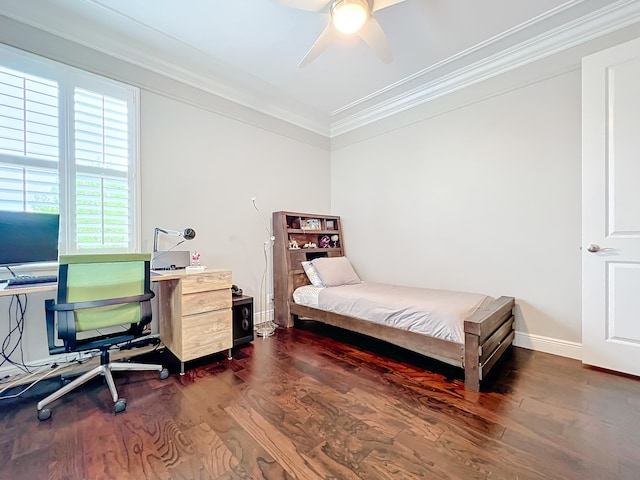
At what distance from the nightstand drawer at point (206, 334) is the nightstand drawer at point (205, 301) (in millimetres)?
44

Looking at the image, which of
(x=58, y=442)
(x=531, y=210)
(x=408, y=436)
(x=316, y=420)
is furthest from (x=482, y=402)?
(x=58, y=442)

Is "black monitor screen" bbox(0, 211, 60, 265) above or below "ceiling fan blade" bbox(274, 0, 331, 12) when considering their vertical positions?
below

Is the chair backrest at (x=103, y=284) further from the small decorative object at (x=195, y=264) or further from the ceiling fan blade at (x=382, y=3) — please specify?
the ceiling fan blade at (x=382, y=3)

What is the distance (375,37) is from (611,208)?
2.21 meters

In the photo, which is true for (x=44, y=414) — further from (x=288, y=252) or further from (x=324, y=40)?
(x=324, y=40)

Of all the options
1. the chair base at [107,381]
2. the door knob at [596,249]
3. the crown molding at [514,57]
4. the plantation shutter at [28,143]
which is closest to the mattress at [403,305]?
the door knob at [596,249]

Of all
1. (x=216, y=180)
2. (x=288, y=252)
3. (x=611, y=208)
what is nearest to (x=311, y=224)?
(x=288, y=252)

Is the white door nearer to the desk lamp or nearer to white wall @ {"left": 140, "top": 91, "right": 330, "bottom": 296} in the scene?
white wall @ {"left": 140, "top": 91, "right": 330, "bottom": 296}

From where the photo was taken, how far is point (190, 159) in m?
3.01

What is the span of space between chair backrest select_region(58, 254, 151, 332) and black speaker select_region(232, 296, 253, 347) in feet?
2.97

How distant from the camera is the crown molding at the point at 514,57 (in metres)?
2.20

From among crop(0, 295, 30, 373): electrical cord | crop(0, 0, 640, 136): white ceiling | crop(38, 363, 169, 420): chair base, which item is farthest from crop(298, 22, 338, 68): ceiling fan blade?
crop(0, 295, 30, 373): electrical cord

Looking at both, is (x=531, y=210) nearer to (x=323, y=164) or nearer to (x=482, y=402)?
(x=482, y=402)

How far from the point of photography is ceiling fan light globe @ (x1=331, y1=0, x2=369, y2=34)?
178 centimetres
